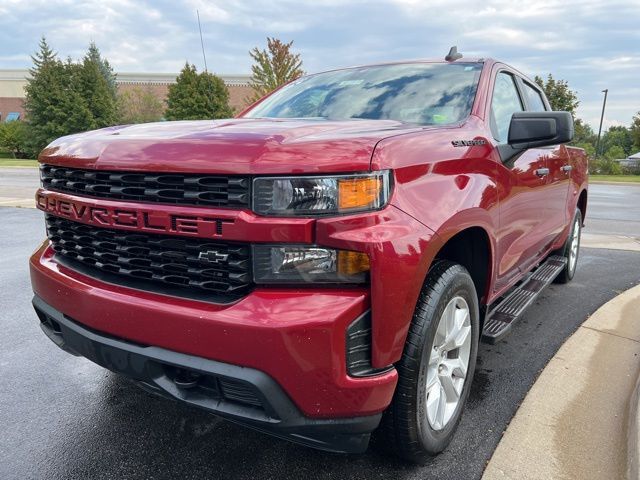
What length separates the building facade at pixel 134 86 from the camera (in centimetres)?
5391

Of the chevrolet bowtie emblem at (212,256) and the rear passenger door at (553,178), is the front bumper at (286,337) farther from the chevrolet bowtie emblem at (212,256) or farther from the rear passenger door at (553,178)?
the rear passenger door at (553,178)

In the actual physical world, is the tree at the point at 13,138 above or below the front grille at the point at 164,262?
below

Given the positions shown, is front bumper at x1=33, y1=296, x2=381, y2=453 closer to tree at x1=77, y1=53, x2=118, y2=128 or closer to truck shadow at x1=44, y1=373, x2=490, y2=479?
truck shadow at x1=44, y1=373, x2=490, y2=479

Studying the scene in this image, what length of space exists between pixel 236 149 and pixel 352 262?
574 mm

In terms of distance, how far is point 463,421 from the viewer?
261 cm

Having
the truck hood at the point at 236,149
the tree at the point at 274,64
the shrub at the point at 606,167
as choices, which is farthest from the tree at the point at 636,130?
the truck hood at the point at 236,149

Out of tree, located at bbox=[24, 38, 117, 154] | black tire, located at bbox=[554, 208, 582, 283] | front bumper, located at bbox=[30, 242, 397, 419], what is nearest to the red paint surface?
front bumper, located at bbox=[30, 242, 397, 419]

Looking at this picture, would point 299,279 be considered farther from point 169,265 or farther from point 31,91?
point 31,91

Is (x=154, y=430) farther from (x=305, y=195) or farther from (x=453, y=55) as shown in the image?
(x=453, y=55)

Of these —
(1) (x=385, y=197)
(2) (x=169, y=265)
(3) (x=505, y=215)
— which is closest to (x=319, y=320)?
(1) (x=385, y=197)

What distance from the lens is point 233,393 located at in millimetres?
1795

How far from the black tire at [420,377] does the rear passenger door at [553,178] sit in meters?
1.75

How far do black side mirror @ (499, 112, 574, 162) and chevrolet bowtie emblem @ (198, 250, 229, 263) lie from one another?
5.57 feet

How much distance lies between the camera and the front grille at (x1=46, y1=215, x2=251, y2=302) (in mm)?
1789
